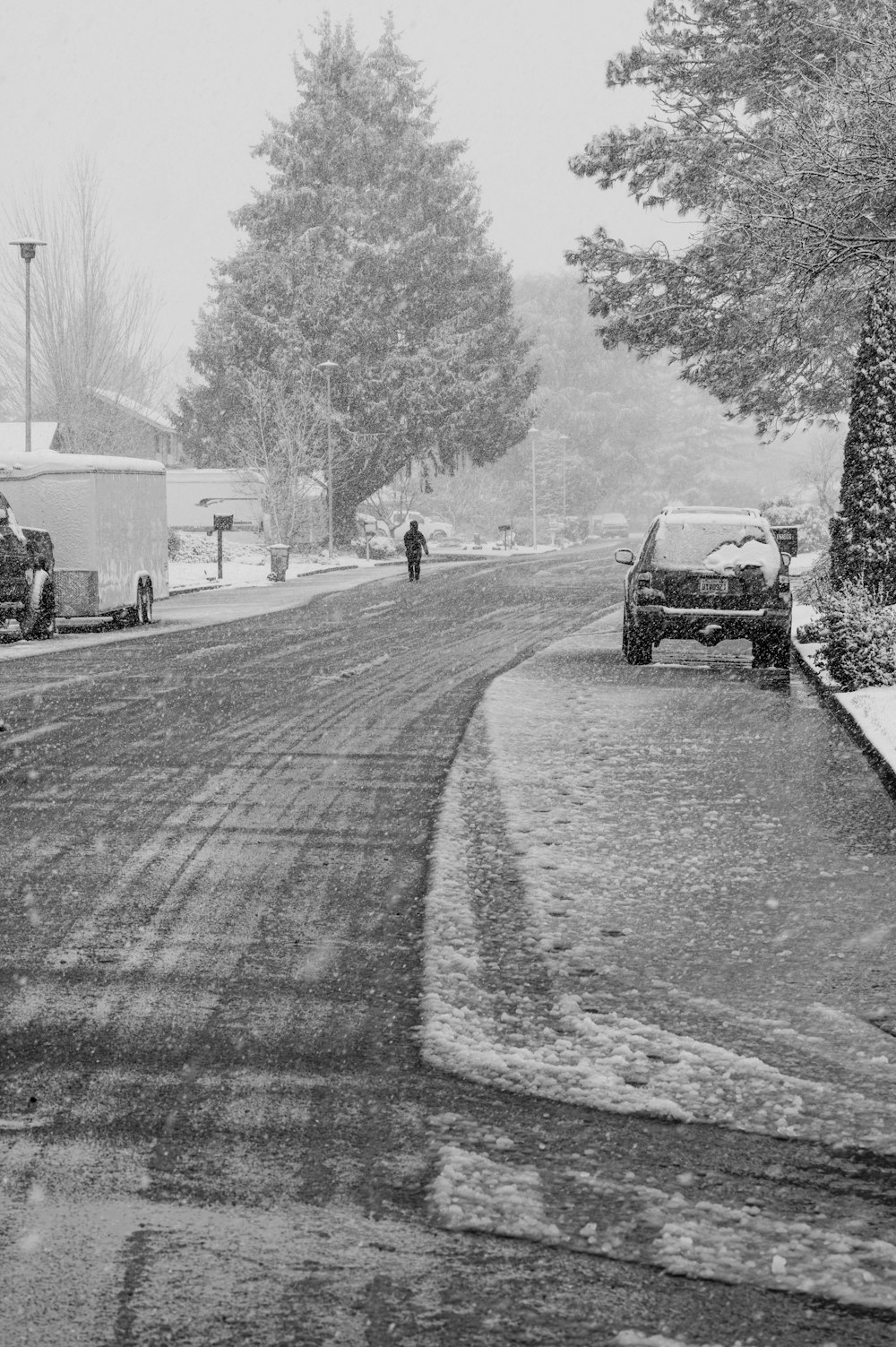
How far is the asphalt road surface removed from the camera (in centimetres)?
360

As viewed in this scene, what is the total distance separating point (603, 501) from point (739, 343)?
8732 centimetres

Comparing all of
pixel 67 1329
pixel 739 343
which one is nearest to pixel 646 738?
pixel 67 1329

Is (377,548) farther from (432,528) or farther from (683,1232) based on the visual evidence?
(683,1232)

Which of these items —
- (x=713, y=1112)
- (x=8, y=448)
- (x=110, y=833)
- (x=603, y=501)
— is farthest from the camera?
(x=603, y=501)

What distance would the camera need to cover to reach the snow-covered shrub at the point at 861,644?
1548 centimetres

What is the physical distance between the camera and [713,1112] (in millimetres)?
4824

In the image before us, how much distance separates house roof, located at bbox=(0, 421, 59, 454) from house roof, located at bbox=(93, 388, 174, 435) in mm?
2348

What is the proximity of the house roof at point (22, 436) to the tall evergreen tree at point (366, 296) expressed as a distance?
30.0ft

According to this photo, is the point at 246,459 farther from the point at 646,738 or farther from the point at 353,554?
the point at 646,738

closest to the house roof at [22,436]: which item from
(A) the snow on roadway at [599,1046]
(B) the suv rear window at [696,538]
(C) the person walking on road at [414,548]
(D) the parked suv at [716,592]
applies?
(C) the person walking on road at [414,548]

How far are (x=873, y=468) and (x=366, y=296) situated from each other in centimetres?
4962

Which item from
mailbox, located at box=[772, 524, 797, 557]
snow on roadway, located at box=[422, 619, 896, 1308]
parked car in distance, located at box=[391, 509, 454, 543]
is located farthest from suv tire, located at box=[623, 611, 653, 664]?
parked car in distance, located at box=[391, 509, 454, 543]

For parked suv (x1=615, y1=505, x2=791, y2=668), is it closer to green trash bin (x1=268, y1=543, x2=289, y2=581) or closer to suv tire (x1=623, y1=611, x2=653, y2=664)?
suv tire (x1=623, y1=611, x2=653, y2=664)

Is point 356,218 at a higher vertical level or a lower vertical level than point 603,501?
higher
